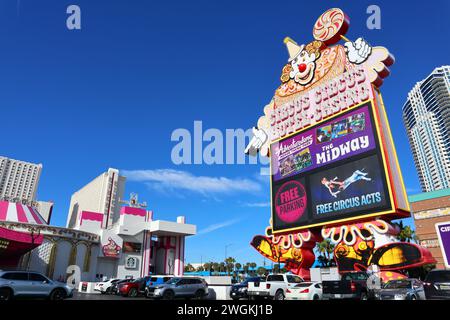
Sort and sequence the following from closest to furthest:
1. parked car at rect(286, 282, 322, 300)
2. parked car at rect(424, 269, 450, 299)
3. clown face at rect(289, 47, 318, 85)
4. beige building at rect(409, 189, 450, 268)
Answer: parked car at rect(424, 269, 450, 299) < parked car at rect(286, 282, 322, 300) < clown face at rect(289, 47, 318, 85) < beige building at rect(409, 189, 450, 268)

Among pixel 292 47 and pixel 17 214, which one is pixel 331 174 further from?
pixel 17 214

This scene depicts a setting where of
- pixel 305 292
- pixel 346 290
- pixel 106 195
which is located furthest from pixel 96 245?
pixel 106 195

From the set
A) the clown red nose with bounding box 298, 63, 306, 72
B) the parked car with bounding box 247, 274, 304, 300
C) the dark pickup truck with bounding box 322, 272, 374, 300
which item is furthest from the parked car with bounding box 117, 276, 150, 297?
the clown red nose with bounding box 298, 63, 306, 72

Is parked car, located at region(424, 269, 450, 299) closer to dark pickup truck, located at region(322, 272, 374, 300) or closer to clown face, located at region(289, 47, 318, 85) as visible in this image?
dark pickup truck, located at region(322, 272, 374, 300)

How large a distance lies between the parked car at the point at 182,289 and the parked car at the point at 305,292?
5.85m

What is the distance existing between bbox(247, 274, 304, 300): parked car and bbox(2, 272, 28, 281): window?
1248 cm

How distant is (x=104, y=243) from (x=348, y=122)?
41.8 meters

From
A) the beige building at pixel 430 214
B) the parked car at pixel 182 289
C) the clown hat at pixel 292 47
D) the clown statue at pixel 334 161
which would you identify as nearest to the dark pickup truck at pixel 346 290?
the clown statue at pixel 334 161

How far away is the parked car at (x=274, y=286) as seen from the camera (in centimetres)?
1927

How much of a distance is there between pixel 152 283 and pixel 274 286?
9434 mm

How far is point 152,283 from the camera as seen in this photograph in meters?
23.7

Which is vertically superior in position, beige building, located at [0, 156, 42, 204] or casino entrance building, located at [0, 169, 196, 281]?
beige building, located at [0, 156, 42, 204]

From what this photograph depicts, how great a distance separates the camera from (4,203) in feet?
160

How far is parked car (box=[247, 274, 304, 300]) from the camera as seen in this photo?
1927 cm
